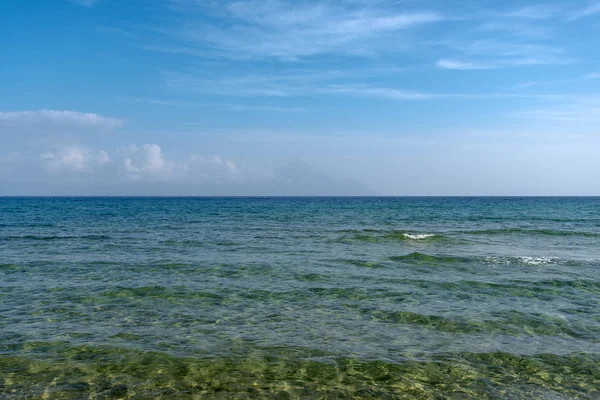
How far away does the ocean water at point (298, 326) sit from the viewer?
973 centimetres

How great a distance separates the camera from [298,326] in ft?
44.5

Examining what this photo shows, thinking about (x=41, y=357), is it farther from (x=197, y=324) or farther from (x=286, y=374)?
(x=286, y=374)

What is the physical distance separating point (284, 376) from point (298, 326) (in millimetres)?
3471

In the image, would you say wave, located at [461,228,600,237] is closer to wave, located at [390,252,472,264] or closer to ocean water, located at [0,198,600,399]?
ocean water, located at [0,198,600,399]

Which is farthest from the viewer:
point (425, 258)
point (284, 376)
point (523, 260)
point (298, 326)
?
point (425, 258)

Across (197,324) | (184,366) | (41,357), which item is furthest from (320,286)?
(41,357)

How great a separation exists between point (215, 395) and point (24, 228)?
153 feet

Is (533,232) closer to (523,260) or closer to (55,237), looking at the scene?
(523,260)

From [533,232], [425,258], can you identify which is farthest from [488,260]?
[533,232]

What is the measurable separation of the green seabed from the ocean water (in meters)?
0.05

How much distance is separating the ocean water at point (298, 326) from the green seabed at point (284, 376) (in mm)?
46

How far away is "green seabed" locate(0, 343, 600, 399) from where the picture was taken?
30.5ft

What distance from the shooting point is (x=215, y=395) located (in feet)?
30.1

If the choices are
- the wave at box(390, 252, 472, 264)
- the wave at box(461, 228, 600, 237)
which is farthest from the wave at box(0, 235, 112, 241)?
the wave at box(461, 228, 600, 237)
